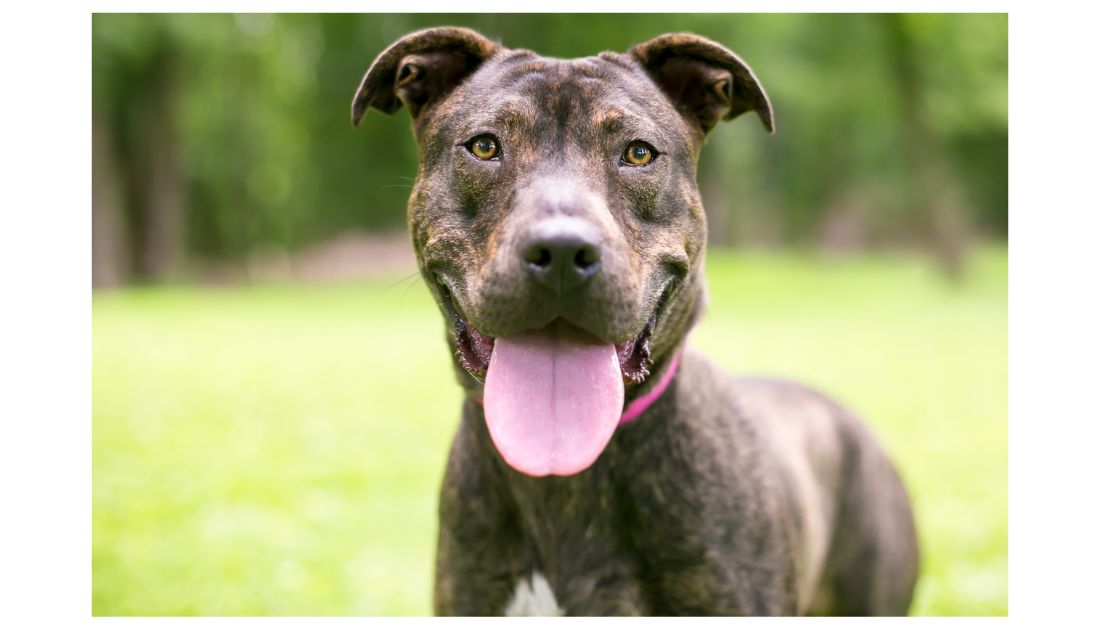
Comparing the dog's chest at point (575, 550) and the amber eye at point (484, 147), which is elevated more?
the amber eye at point (484, 147)

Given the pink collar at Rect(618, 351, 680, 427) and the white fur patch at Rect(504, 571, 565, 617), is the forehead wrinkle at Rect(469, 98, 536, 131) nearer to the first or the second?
the pink collar at Rect(618, 351, 680, 427)

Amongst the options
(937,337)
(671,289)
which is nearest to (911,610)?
(671,289)

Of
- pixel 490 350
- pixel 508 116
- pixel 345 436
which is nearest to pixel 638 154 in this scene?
pixel 508 116

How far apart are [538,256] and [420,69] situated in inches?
51.0

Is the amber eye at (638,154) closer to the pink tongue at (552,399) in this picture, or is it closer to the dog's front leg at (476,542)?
the pink tongue at (552,399)

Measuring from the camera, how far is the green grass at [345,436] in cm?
579

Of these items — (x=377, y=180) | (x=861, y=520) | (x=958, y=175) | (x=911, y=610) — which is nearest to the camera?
(x=861, y=520)

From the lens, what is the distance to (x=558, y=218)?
282cm

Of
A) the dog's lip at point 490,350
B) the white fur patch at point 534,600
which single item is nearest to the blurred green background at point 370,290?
the dog's lip at point 490,350

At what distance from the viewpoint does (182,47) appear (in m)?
21.9

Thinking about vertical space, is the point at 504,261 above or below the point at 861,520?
above

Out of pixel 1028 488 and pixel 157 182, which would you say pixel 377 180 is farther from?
pixel 1028 488
